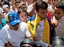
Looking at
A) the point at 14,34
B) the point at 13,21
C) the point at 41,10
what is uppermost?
the point at 41,10

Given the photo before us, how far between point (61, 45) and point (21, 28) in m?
1.66

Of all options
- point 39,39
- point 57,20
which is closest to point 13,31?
point 39,39

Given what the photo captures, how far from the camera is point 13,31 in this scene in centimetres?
434

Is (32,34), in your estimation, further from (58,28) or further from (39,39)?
(58,28)

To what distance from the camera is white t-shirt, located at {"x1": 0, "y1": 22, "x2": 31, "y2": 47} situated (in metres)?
4.31

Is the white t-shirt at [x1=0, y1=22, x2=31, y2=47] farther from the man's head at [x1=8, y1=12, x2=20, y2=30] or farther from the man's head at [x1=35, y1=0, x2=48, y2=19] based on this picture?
the man's head at [x1=35, y1=0, x2=48, y2=19]

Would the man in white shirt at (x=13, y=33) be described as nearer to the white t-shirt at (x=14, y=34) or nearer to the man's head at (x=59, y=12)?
the white t-shirt at (x=14, y=34)

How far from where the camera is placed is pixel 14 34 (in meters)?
4.34

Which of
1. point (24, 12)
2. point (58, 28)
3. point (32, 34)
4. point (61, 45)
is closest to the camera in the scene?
point (61, 45)

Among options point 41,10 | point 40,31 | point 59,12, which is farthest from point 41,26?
point 59,12

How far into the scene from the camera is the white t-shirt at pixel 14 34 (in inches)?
170

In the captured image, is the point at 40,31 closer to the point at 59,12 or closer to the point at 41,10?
the point at 41,10

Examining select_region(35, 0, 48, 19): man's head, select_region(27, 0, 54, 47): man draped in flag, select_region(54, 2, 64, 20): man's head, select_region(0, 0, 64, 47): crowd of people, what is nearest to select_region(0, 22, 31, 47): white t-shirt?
select_region(0, 0, 64, 47): crowd of people

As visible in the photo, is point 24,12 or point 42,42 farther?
point 24,12
